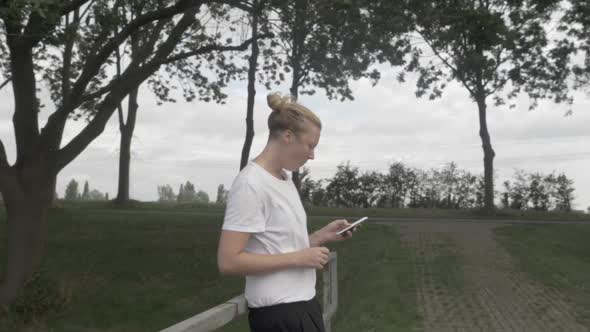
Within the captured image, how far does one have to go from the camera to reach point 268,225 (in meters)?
2.07

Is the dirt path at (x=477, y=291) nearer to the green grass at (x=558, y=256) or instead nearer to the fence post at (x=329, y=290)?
the green grass at (x=558, y=256)

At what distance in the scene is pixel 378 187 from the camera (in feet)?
93.7

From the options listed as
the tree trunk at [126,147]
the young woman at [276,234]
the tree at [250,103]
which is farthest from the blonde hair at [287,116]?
the tree trunk at [126,147]

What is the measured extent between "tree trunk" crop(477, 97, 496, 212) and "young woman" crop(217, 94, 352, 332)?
80.1 feet

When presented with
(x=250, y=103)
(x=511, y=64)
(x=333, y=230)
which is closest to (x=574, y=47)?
(x=511, y=64)

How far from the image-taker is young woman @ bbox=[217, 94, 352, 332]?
1.99m

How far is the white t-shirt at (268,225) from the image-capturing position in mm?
2002

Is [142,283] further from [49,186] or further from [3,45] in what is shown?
[3,45]

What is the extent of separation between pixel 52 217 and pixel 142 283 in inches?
309

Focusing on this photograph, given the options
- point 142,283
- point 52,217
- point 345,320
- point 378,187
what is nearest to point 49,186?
point 142,283

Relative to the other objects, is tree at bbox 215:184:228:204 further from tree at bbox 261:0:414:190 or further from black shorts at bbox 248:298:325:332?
black shorts at bbox 248:298:325:332

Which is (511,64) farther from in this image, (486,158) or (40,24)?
(40,24)

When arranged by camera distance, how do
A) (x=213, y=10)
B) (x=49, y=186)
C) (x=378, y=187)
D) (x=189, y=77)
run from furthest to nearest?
1. (x=378, y=187)
2. (x=189, y=77)
3. (x=213, y=10)
4. (x=49, y=186)

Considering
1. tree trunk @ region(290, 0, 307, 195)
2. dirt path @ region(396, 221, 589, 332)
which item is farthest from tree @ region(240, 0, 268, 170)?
dirt path @ region(396, 221, 589, 332)
